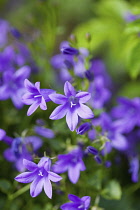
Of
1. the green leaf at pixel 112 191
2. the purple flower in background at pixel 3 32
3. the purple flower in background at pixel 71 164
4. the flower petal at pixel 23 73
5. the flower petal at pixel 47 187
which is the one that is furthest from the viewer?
the purple flower in background at pixel 3 32

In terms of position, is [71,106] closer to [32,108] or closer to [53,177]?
[32,108]

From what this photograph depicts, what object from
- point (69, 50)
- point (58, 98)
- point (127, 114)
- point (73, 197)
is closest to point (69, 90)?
point (58, 98)

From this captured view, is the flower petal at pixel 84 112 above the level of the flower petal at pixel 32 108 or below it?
below

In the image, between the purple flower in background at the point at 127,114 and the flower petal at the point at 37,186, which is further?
the purple flower in background at the point at 127,114

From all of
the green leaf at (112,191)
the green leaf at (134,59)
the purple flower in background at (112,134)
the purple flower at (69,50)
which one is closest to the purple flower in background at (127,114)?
the purple flower in background at (112,134)

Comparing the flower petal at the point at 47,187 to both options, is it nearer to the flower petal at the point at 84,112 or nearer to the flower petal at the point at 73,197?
the flower petal at the point at 73,197

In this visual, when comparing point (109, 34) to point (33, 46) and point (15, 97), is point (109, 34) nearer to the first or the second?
point (33, 46)
